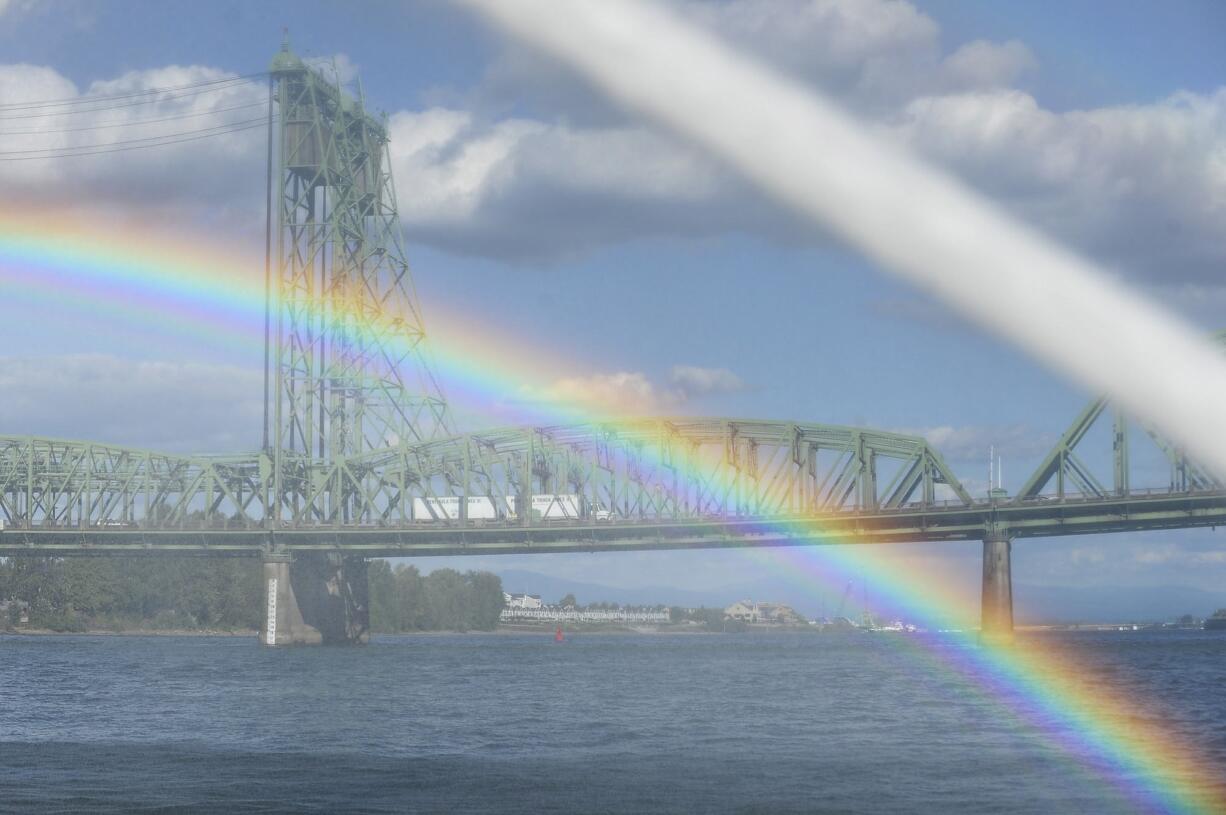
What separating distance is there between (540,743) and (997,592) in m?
84.5

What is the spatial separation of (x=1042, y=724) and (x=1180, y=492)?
69.8 metres

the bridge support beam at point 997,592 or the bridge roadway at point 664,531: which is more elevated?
the bridge roadway at point 664,531

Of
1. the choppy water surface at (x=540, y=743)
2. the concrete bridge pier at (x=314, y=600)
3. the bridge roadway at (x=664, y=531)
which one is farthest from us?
the concrete bridge pier at (x=314, y=600)

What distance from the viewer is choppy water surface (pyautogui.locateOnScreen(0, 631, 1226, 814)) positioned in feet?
126

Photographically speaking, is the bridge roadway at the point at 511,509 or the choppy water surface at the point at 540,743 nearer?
the choppy water surface at the point at 540,743

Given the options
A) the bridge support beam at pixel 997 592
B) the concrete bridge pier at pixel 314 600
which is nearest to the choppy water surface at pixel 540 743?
the bridge support beam at pixel 997 592

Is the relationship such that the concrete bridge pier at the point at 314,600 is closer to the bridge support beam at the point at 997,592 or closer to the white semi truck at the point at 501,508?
the white semi truck at the point at 501,508

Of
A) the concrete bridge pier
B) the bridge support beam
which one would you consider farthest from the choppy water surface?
the concrete bridge pier

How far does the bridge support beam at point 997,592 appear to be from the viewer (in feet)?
415

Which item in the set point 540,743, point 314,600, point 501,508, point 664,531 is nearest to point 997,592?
point 664,531

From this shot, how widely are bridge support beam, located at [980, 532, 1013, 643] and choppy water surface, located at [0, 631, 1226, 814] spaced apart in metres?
29.7

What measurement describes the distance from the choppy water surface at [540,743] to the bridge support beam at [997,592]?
29684 millimetres

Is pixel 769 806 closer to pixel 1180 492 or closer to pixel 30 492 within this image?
pixel 1180 492

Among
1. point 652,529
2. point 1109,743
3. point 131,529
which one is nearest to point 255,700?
point 1109,743
